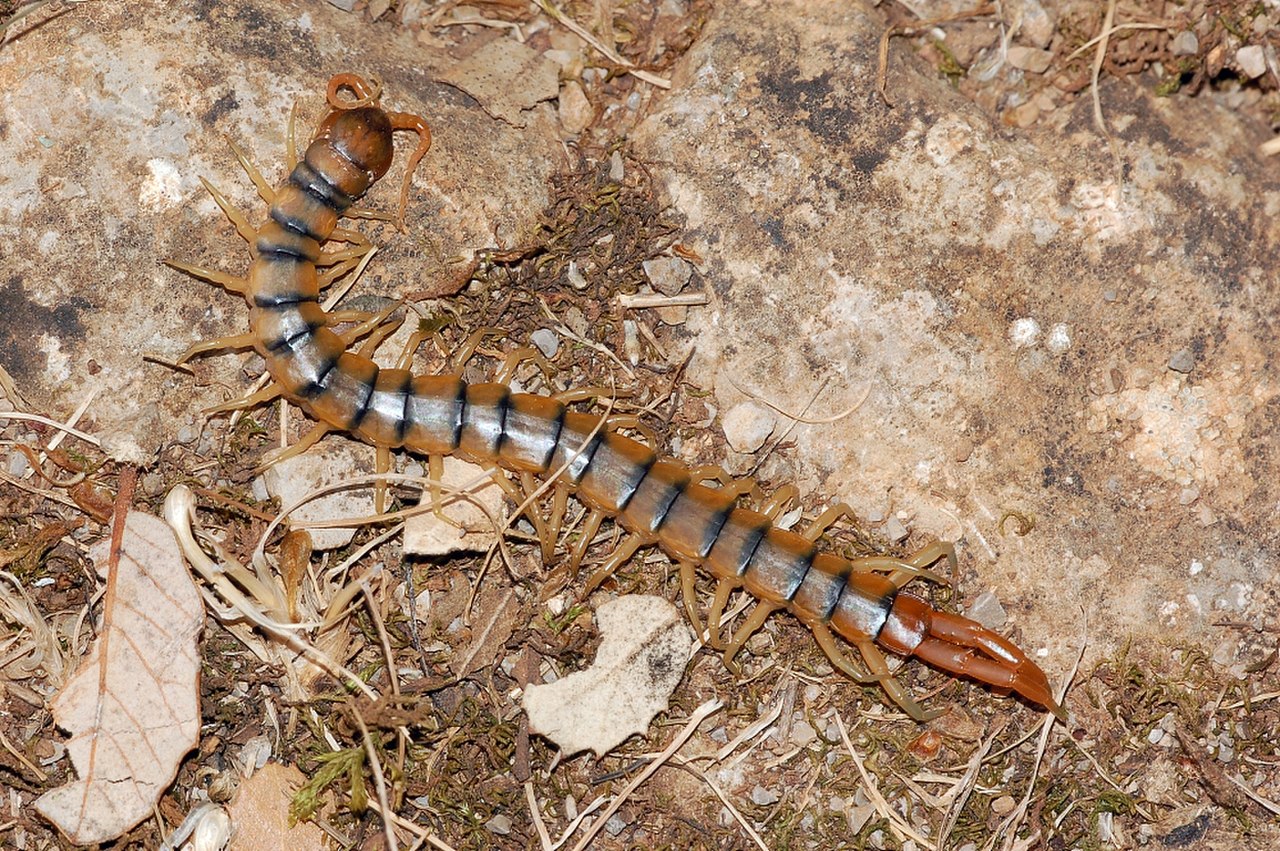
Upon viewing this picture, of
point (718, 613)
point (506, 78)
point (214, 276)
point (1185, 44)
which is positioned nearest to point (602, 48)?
point (506, 78)

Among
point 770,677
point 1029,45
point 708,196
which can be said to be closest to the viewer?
point 770,677

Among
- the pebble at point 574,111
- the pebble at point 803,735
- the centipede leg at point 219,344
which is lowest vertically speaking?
the pebble at point 803,735

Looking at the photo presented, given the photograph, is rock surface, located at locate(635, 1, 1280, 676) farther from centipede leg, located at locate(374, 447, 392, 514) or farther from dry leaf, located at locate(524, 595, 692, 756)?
centipede leg, located at locate(374, 447, 392, 514)

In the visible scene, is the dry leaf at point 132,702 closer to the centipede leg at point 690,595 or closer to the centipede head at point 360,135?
the centipede head at point 360,135

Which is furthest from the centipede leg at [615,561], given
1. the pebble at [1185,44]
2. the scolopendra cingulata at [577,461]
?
the pebble at [1185,44]

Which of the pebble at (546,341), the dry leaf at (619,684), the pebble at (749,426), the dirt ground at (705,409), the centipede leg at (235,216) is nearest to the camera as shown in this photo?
the dry leaf at (619,684)

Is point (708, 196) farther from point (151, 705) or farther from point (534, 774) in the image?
point (151, 705)

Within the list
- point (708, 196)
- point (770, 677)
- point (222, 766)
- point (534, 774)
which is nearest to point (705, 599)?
point (770, 677)
